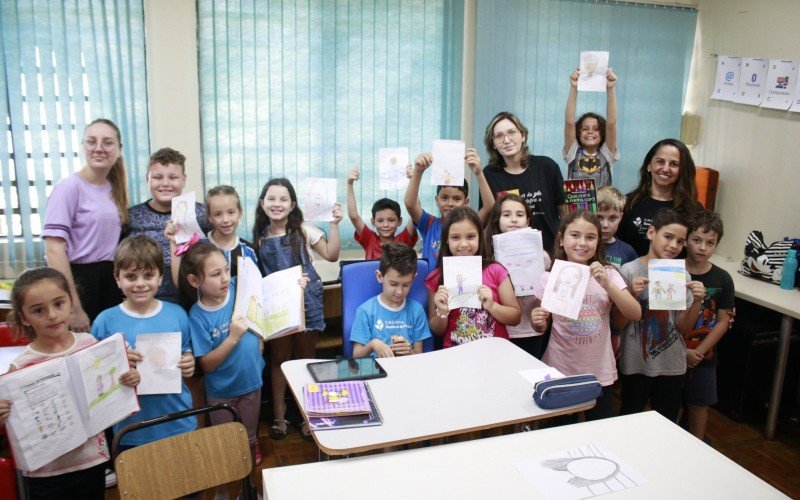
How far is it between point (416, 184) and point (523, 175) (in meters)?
0.56

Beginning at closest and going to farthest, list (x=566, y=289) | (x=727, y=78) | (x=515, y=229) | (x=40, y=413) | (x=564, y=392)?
(x=40, y=413) < (x=564, y=392) < (x=566, y=289) < (x=515, y=229) < (x=727, y=78)

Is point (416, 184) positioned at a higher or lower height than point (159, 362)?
higher

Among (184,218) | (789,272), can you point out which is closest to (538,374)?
(184,218)

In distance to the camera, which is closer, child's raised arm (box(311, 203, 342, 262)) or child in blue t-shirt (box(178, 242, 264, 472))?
child in blue t-shirt (box(178, 242, 264, 472))

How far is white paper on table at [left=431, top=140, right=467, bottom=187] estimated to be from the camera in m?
2.86

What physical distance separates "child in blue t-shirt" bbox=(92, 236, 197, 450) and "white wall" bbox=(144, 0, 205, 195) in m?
1.70

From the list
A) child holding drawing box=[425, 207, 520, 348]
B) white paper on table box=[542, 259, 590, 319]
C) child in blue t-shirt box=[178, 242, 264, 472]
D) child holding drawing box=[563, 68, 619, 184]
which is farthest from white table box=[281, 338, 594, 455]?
child holding drawing box=[563, 68, 619, 184]

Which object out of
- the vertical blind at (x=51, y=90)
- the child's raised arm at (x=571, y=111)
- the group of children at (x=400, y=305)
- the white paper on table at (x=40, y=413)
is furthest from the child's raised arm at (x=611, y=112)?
the white paper on table at (x=40, y=413)

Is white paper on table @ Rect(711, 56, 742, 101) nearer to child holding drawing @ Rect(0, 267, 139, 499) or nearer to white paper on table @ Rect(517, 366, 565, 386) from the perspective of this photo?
white paper on table @ Rect(517, 366, 565, 386)

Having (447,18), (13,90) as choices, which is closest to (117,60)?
(13,90)

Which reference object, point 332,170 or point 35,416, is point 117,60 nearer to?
point 332,170

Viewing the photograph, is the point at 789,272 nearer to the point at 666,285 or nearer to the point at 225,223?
the point at 666,285

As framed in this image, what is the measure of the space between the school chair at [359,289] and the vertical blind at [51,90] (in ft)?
6.31

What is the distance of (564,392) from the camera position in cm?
189
